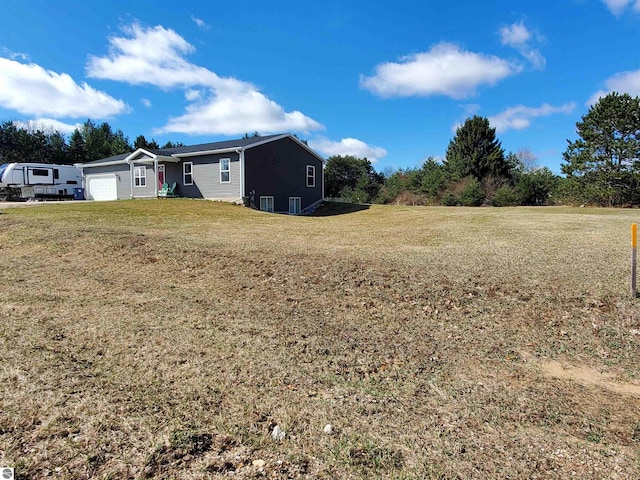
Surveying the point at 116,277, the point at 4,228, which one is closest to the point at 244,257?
the point at 116,277

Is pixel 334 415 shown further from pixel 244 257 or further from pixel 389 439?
pixel 244 257

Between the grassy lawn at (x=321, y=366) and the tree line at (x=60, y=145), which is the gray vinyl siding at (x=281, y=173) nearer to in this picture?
the grassy lawn at (x=321, y=366)

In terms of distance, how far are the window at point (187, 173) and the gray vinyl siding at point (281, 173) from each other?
4136mm

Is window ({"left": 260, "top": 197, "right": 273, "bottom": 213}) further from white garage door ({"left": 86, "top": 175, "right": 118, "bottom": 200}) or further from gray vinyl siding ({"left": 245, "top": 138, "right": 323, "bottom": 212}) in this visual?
white garage door ({"left": 86, "top": 175, "right": 118, "bottom": 200})

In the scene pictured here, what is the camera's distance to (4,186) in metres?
29.3

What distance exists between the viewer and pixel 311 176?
26781 mm

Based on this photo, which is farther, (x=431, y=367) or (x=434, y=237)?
(x=434, y=237)

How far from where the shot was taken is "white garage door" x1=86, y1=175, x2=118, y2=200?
27203 mm

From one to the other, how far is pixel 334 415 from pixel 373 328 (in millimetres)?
1835

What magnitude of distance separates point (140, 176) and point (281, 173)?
920 centimetres

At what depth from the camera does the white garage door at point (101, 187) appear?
27203mm

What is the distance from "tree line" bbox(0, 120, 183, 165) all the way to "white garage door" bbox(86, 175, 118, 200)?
19.7 metres

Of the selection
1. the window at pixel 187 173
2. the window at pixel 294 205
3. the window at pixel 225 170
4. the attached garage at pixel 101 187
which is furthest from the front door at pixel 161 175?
the window at pixel 294 205

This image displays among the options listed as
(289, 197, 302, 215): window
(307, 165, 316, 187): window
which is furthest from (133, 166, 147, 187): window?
(307, 165, 316, 187): window
